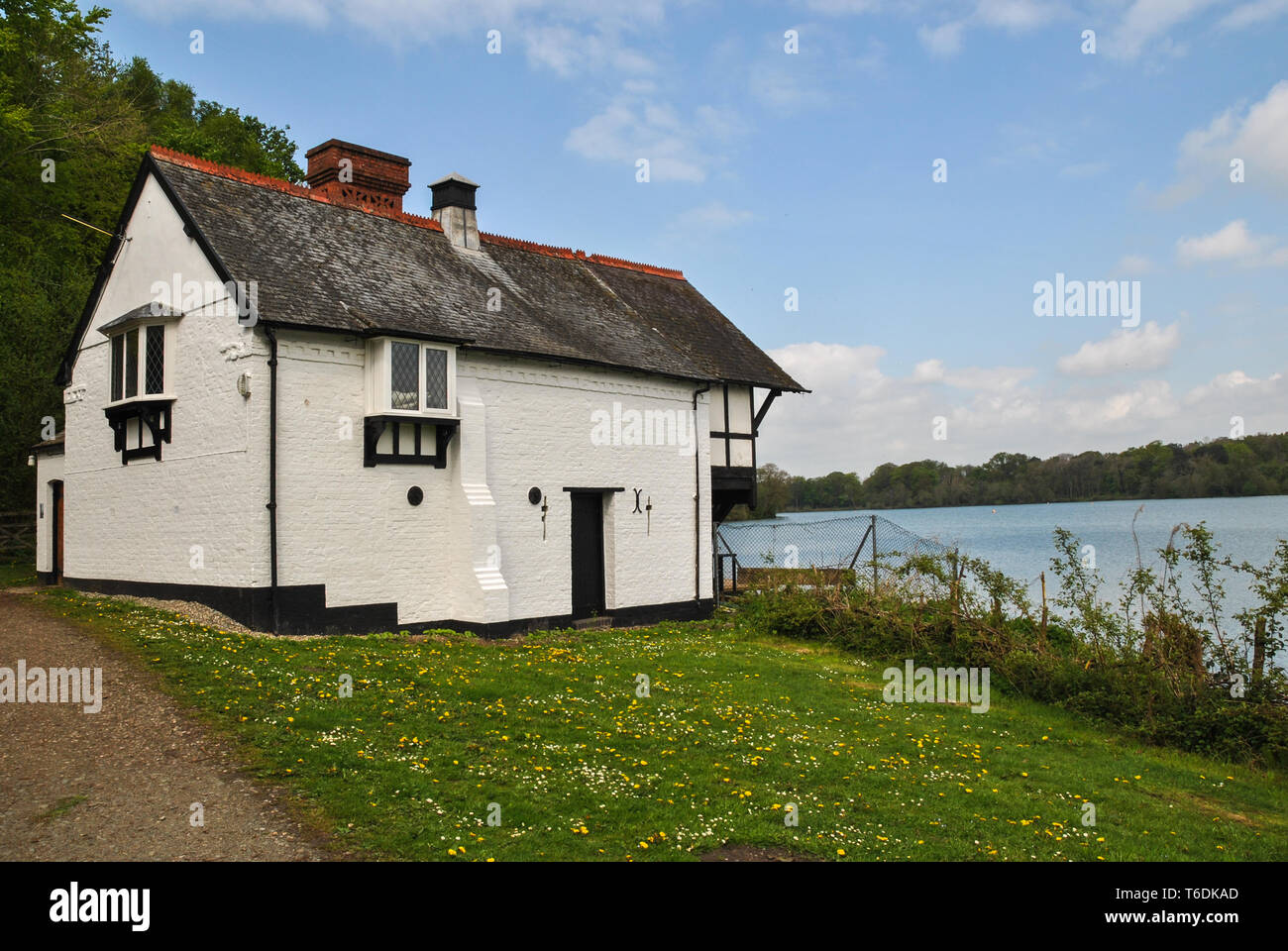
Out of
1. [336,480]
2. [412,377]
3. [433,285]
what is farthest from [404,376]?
[433,285]

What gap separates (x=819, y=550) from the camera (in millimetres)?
22562

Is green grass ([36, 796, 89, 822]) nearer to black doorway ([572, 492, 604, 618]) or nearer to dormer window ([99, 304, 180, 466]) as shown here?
dormer window ([99, 304, 180, 466])

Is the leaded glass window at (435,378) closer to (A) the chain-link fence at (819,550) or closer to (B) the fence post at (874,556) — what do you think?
(A) the chain-link fence at (819,550)

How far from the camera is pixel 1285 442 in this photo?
37.0 meters

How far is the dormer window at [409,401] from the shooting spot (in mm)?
15797

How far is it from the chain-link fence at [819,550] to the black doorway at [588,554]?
3760mm

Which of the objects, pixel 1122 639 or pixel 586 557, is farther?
pixel 586 557

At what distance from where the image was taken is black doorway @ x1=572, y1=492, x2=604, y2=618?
19.7 meters

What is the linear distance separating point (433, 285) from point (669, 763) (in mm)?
12675

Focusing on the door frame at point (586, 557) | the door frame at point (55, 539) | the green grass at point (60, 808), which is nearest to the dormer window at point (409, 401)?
the door frame at point (586, 557)

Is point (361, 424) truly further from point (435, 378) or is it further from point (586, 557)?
point (586, 557)

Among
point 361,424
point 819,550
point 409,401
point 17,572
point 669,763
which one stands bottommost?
point 669,763

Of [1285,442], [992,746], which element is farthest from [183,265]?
[1285,442]
